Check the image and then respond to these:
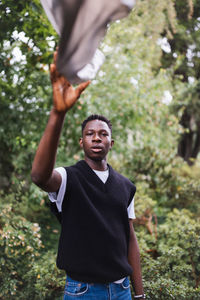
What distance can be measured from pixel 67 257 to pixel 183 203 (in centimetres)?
Answer: 503

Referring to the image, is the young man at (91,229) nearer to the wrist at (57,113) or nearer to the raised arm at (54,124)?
the raised arm at (54,124)

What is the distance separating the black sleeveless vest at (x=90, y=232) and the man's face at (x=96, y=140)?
11 centimetres

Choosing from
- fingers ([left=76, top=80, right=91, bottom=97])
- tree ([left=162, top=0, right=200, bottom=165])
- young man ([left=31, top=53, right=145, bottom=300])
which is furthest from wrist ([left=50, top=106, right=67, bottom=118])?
tree ([left=162, top=0, right=200, bottom=165])

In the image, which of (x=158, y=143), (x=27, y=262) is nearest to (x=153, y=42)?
(x=158, y=143)

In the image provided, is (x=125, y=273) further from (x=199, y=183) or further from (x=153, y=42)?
(x=153, y=42)

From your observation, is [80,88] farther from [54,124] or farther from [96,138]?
[96,138]

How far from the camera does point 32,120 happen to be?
473 cm

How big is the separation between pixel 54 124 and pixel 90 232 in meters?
0.68

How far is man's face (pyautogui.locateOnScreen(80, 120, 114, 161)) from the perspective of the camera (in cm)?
203

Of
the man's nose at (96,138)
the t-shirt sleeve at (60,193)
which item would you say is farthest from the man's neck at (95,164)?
the t-shirt sleeve at (60,193)

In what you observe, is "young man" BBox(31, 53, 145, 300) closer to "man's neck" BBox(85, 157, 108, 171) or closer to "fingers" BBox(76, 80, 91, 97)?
"man's neck" BBox(85, 157, 108, 171)

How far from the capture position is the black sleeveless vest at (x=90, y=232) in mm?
1801

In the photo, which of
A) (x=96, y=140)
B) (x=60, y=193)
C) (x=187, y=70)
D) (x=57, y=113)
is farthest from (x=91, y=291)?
(x=187, y=70)

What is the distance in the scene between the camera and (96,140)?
2025mm
